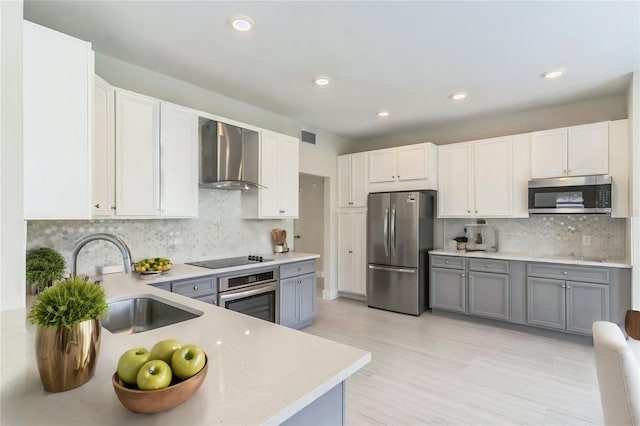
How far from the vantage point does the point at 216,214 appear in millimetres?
3701

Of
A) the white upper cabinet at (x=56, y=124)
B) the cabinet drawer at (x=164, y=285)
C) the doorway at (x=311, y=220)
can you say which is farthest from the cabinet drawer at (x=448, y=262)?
the white upper cabinet at (x=56, y=124)

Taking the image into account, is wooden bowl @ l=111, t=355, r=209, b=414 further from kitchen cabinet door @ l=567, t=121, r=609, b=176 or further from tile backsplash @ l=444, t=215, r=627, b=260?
tile backsplash @ l=444, t=215, r=627, b=260

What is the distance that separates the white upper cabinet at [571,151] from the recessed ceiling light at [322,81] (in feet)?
8.75

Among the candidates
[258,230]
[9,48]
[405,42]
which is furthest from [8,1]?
[258,230]

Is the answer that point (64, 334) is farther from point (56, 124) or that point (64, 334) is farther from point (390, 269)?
point (390, 269)

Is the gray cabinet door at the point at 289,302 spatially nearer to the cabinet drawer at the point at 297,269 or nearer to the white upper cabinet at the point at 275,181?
the cabinet drawer at the point at 297,269

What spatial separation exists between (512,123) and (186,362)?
495cm

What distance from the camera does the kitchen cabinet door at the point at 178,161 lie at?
2879 millimetres

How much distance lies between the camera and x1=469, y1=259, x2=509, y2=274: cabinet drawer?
4004mm

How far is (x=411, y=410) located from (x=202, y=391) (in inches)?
77.1

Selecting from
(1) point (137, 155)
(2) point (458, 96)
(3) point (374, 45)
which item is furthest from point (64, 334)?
(2) point (458, 96)

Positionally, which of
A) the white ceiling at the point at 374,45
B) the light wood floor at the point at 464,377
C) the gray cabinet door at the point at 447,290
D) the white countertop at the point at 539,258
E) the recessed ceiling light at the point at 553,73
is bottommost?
the light wood floor at the point at 464,377

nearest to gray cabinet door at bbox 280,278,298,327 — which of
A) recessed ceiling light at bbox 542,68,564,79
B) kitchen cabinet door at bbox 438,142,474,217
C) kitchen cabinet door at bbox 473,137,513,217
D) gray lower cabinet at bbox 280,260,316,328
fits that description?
gray lower cabinet at bbox 280,260,316,328

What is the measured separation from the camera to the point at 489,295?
4094mm
